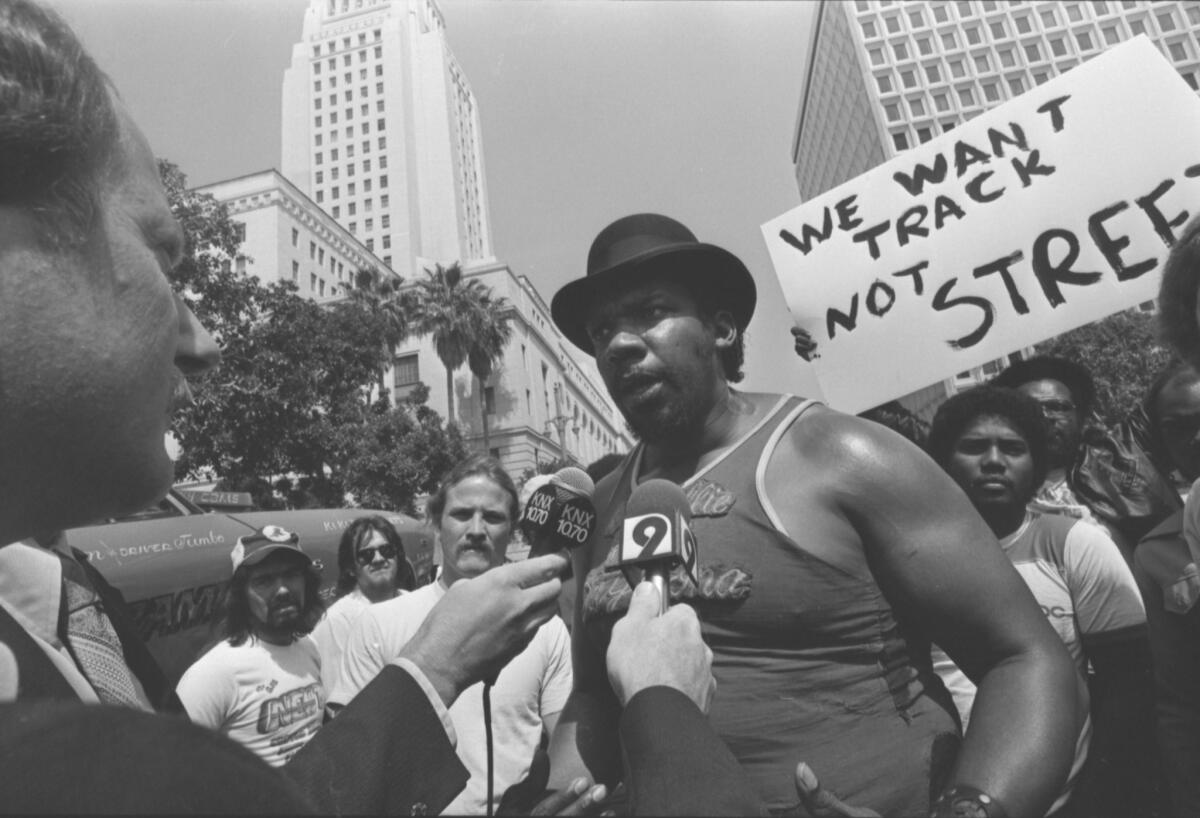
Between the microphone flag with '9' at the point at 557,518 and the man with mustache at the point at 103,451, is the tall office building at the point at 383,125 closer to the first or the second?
the microphone flag with '9' at the point at 557,518

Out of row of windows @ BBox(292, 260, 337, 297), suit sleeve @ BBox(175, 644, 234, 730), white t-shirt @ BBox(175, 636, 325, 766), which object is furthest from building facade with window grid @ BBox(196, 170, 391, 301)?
suit sleeve @ BBox(175, 644, 234, 730)

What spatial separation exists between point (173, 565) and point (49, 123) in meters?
6.50

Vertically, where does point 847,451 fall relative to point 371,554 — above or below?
below

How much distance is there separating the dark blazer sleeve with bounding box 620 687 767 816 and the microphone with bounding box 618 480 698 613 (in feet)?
0.95

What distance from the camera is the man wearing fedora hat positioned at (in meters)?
1.70

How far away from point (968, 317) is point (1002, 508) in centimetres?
104

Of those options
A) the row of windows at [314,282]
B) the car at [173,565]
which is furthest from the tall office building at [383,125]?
the car at [173,565]

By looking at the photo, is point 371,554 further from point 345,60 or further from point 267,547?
point 345,60

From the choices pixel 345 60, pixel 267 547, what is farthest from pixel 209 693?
pixel 345 60

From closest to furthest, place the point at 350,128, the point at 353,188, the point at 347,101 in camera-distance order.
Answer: the point at 353,188
the point at 350,128
the point at 347,101

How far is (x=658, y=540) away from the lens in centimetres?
143

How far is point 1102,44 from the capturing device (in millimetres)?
64562

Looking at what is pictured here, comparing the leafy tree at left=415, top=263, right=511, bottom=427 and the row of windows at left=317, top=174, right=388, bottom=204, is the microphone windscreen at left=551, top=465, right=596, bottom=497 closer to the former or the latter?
the leafy tree at left=415, top=263, right=511, bottom=427

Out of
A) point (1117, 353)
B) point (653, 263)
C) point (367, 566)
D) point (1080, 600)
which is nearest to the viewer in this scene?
point (653, 263)
